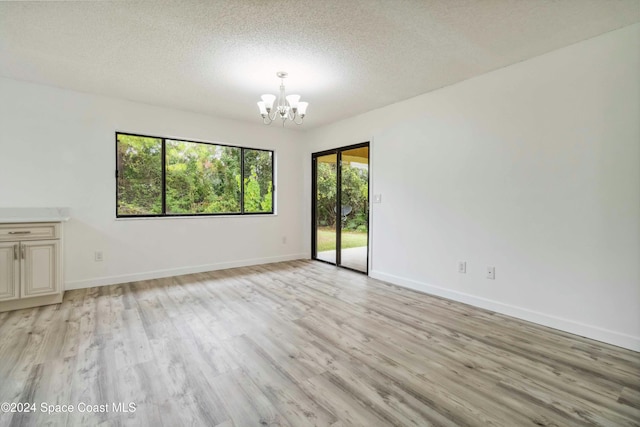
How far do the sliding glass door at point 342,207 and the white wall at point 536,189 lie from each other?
769mm

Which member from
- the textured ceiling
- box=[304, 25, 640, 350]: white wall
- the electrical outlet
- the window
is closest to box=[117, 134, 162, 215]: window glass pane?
the window

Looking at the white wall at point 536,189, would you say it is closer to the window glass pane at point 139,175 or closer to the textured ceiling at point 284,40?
the textured ceiling at point 284,40

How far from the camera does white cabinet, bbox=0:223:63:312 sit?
2984 mm

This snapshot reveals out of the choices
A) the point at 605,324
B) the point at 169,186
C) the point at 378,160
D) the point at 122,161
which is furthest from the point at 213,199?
the point at 605,324

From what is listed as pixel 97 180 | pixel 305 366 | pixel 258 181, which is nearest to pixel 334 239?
pixel 258 181

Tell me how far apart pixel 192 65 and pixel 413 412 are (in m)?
3.38

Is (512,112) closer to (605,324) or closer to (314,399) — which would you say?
(605,324)

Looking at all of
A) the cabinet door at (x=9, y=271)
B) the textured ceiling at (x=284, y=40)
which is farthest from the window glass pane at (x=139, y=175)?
the cabinet door at (x=9, y=271)

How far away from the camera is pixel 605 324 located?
2453 millimetres

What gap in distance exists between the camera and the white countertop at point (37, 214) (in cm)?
319

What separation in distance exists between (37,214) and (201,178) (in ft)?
6.53

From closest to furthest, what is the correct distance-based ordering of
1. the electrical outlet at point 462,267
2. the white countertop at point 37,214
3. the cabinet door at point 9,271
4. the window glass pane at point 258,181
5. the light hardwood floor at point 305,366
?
the light hardwood floor at point 305,366, the cabinet door at point 9,271, the white countertop at point 37,214, the electrical outlet at point 462,267, the window glass pane at point 258,181

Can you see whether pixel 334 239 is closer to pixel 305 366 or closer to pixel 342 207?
pixel 342 207

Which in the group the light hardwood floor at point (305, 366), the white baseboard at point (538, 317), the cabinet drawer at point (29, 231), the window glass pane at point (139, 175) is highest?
the window glass pane at point (139, 175)
